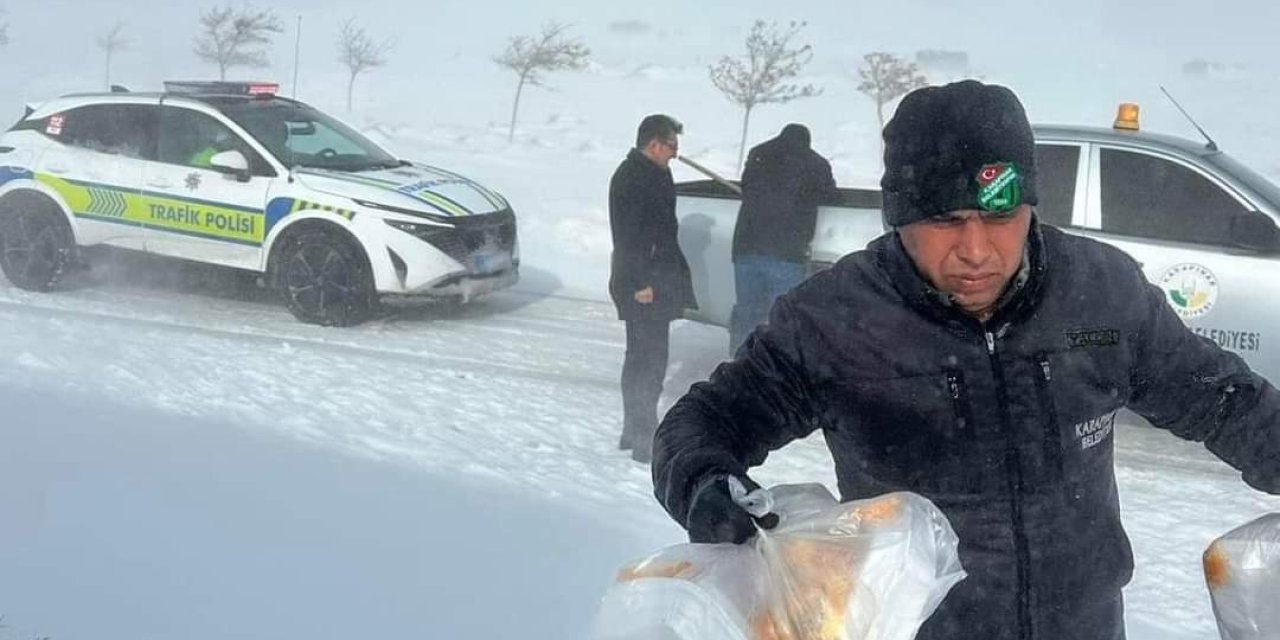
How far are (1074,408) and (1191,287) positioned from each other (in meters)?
5.25

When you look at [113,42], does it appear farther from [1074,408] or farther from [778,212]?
[1074,408]

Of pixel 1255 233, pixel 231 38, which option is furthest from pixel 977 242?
pixel 231 38

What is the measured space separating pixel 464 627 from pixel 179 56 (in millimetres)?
28610

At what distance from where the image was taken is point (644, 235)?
630 centimetres

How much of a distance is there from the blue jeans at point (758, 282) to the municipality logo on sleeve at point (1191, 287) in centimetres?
178

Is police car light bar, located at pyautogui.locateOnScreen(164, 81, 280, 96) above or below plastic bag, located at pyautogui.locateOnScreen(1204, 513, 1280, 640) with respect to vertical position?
above

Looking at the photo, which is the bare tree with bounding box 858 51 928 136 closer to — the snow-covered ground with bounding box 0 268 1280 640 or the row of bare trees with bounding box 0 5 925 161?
the row of bare trees with bounding box 0 5 925 161

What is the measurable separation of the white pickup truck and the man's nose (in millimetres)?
5270

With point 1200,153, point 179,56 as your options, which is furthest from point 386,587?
point 179,56

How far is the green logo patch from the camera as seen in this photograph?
5.44 ft

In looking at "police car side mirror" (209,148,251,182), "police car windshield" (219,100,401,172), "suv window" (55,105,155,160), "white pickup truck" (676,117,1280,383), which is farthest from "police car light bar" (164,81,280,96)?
"white pickup truck" (676,117,1280,383)

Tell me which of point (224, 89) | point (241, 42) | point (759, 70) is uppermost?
point (759, 70)

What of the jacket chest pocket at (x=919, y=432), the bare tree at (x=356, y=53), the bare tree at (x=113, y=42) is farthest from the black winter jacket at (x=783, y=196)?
the bare tree at (x=113, y=42)

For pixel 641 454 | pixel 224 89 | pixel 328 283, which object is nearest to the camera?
pixel 641 454
